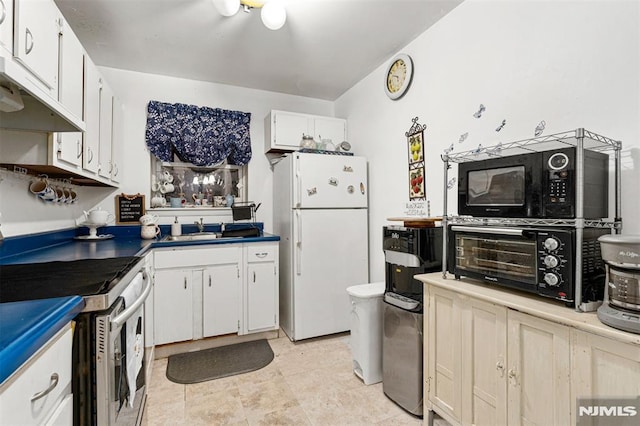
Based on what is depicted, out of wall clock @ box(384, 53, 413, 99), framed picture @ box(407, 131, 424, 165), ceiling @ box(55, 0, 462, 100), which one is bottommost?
framed picture @ box(407, 131, 424, 165)

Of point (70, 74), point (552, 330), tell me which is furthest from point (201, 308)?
point (552, 330)

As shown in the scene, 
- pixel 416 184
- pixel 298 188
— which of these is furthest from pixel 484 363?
pixel 298 188

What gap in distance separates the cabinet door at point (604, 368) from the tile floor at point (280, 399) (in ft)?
3.22

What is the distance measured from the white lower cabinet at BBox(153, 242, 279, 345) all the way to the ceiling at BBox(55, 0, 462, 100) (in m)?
1.65

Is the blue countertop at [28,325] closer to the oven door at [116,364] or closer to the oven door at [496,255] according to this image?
the oven door at [116,364]

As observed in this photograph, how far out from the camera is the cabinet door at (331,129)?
3311 mm

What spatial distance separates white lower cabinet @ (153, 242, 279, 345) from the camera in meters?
2.50

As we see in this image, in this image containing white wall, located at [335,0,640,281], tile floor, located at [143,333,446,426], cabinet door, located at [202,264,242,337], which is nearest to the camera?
white wall, located at [335,0,640,281]

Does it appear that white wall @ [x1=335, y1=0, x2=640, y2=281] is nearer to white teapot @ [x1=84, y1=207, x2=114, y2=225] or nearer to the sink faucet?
the sink faucet

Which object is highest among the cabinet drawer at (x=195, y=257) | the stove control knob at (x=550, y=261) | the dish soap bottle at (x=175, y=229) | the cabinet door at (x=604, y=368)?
the dish soap bottle at (x=175, y=229)

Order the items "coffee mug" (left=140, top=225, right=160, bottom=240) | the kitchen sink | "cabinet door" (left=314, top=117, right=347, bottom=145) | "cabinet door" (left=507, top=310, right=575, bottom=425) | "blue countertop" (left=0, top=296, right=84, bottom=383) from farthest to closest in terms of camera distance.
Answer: "cabinet door" (left=314, top=117, right=347, bottom=145) < the kitchen sink < "coffee mug" (left=140, top=225, right=160, bottom=240) < "cabinet door" (left=507, top=310, right=575, bottom=425) < "blue countertop" (left=0, top=296, right=84, bottom=383)

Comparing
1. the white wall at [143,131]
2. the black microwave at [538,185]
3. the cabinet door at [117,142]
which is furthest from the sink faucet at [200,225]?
the black microwave at [538,185]

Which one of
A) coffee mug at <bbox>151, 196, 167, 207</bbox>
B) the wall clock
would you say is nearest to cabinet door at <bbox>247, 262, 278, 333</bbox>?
coffee mug at <bbox>151, 196, 167, 207</bbox>

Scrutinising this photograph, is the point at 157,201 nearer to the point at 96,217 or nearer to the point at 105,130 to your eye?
the point at 96,217
